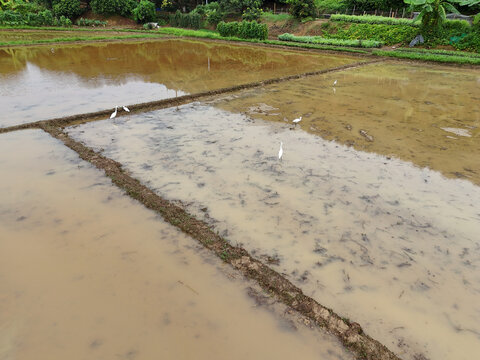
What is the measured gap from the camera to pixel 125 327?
262 cm

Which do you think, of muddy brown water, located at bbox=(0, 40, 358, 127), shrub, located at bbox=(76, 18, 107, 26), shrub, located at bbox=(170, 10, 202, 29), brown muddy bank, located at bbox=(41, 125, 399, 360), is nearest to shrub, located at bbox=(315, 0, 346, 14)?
shrub, located at bbox=(170, 10, 202, 29)

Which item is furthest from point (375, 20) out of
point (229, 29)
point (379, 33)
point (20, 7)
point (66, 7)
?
point (20, 7)

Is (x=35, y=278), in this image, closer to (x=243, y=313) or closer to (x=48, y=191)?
(x=48, y=191)

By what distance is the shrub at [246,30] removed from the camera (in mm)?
22281

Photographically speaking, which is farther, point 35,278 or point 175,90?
point 175,90

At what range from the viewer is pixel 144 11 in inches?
1247

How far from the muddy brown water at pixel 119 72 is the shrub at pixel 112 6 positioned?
14.8m

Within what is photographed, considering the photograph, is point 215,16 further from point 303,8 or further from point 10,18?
point 10,18

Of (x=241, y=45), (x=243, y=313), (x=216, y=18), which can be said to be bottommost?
(x=243, y=313)

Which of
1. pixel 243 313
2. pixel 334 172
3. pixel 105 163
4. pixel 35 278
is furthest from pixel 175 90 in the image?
pixel 243 313

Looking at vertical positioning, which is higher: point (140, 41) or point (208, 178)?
point (140, 41)

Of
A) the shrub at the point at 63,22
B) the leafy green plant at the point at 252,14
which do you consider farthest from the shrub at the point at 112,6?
the leafy green plant at the point at 252,14

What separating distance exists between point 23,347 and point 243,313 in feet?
5.96

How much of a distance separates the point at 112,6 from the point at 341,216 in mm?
36188
